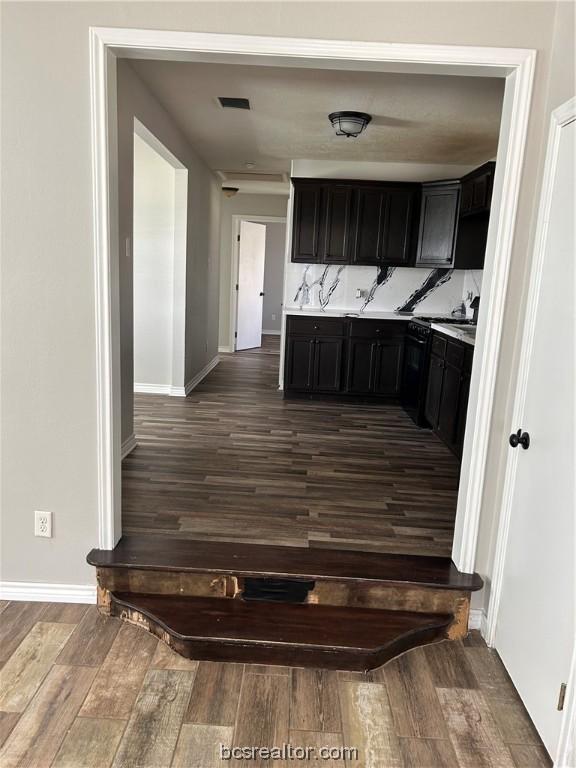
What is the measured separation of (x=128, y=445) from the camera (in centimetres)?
413

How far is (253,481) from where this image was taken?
371cm

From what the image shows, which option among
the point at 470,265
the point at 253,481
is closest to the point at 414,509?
the point at 253,481

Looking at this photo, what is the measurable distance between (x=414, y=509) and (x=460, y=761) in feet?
5.28

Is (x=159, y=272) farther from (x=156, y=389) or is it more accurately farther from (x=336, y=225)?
(x=336, y=225)

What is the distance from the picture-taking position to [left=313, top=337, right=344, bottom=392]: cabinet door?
607cm

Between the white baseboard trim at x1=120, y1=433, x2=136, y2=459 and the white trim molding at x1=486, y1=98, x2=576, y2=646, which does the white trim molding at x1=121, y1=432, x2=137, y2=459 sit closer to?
the white baseboard trim at x1=120, y1=433, x2=136, y2=459

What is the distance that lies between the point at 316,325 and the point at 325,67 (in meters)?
3.79

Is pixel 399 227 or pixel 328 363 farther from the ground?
pixel 399 227

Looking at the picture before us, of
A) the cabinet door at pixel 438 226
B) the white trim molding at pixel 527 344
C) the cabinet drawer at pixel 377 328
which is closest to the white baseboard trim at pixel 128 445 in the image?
the white trim molding at pixel 527 344

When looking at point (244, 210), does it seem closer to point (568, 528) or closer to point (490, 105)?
point (490, 105)

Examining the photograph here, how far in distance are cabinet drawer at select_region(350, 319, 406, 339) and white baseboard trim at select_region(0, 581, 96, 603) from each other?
13.2 ft

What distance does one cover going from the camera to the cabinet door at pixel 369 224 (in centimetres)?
600

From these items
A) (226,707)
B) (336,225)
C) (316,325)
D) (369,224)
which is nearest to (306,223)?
(336,225)

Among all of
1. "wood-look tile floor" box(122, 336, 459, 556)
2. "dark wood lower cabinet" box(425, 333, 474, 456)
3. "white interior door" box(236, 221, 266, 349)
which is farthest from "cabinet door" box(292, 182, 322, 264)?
"white interior door" box(236, 221, 266, 349)
